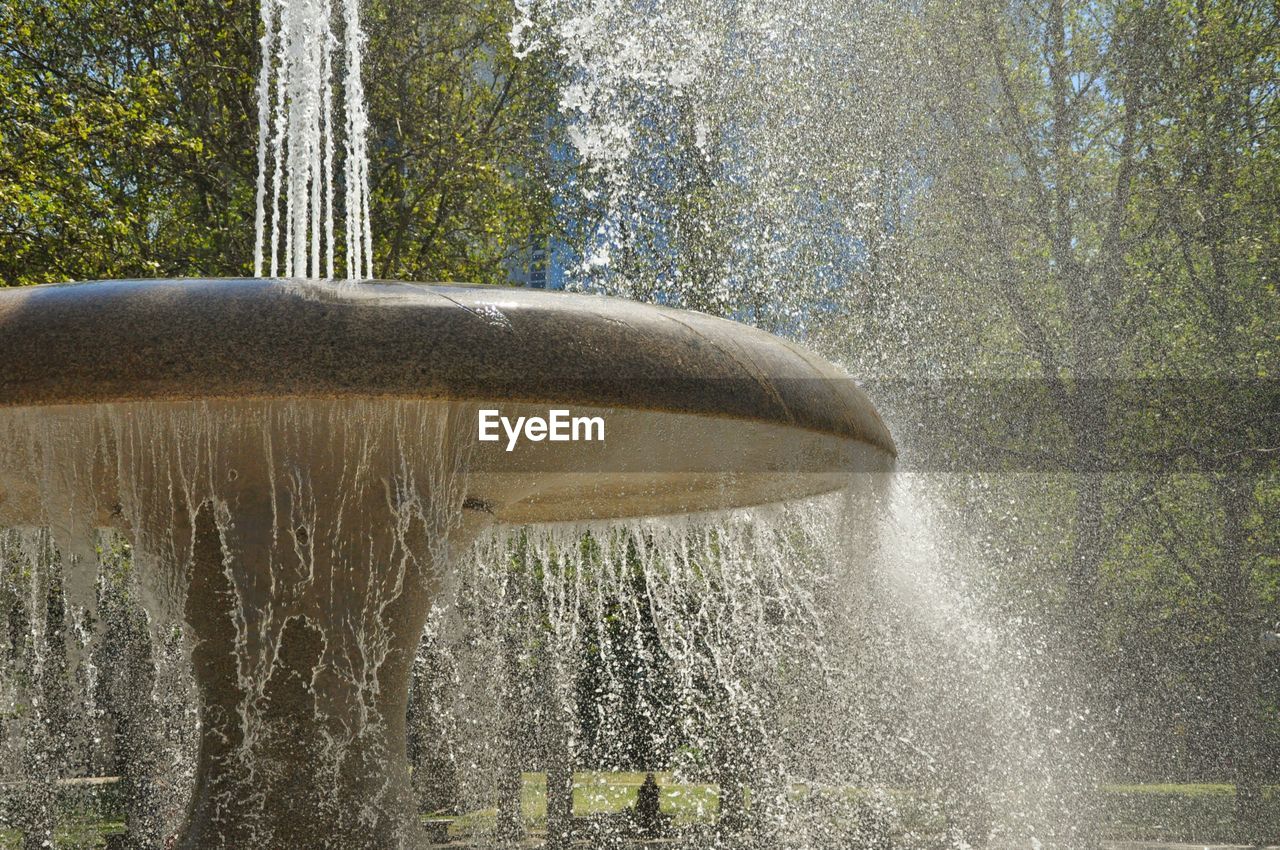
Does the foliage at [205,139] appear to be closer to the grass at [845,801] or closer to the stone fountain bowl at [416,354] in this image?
the grass at [845,801]

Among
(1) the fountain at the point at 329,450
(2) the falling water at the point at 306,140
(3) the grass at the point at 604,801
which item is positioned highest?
(2) the falling water at the point at 306,140

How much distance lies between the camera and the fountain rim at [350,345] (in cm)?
272

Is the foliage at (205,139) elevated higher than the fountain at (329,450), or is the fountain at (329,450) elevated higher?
the foliage at (205,139)

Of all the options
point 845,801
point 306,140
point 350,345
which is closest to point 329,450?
point 350,345

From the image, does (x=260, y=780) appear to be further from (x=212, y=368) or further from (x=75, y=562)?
(x=212, y=368)

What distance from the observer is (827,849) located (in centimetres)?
776

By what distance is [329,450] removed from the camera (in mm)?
3516

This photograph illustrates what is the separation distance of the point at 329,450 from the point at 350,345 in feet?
2.68

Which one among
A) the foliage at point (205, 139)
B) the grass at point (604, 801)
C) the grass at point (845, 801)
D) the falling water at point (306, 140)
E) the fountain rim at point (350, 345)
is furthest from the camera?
the falling water at point (306, 140)

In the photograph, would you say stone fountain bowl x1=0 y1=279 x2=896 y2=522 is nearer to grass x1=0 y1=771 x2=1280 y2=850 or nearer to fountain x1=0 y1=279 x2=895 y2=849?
fountain x1=0 y1=279 x2=895 y2=849

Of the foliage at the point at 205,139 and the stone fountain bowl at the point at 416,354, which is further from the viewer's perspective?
the foliage at the point at 205,139

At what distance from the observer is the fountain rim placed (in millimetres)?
2717

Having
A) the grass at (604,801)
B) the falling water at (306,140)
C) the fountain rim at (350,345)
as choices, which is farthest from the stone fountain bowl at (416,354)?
the falling water at (306,140)

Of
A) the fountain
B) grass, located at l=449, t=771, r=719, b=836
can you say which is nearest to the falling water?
grass, located at l=449, t=771, r=719, b=836
